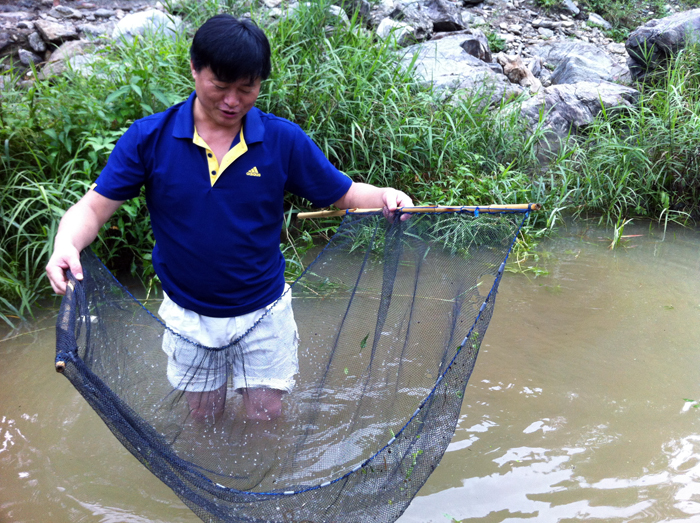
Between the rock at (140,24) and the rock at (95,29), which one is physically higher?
the rock at (140,24)

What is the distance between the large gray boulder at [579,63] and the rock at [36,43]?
17.7 feet

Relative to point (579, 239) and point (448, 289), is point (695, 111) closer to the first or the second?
point (579, 239)

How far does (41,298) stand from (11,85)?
1470 millimetres

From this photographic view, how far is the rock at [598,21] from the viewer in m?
8.30

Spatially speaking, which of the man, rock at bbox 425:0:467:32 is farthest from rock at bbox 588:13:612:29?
the man

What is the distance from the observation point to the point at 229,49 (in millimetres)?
1468

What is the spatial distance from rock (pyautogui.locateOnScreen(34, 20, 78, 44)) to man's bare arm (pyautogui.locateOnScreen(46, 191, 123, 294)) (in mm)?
4557

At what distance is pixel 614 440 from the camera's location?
2350 mm

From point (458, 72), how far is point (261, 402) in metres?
4.35

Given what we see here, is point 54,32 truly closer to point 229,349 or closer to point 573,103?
point 229,349

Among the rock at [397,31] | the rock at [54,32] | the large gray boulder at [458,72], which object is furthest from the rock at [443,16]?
the rock at [54,32]

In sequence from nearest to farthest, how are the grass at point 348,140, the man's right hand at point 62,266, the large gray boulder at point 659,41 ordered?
the man's right hand at point 62,266 < the grass at point 348,140 < the large gray boulder at point 659,41

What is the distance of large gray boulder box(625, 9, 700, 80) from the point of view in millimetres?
5699

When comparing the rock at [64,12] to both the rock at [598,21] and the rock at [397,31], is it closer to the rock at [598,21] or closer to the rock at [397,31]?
the rock at [397,31]
